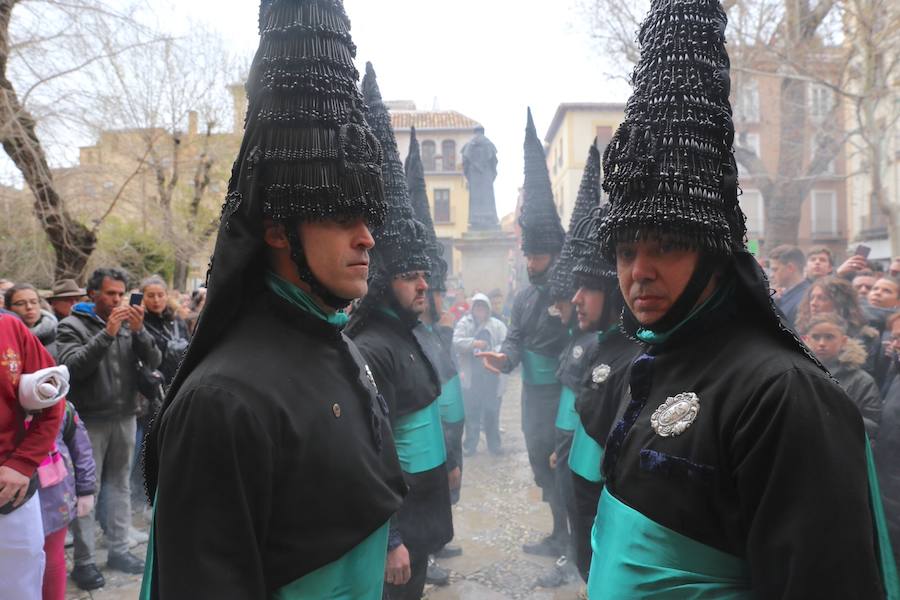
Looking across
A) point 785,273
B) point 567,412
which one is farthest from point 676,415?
point 785,273

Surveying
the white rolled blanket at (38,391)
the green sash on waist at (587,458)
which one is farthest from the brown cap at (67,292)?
the green sash on waist at (587,458)

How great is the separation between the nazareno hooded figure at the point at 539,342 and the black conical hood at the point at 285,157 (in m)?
4.38

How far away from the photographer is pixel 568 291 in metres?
5.10

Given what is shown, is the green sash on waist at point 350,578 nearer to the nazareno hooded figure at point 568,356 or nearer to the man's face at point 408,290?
the man's face at point 408,290

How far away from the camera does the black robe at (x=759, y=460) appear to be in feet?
4.54

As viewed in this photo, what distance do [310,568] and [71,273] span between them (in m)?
10.5

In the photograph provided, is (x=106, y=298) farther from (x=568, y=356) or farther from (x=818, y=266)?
(x=818, y=266)

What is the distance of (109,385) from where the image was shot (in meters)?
5.16

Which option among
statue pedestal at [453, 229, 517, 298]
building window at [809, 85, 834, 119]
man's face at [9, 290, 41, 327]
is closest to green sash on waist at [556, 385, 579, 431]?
man's face at [9, 290, 41, 327]

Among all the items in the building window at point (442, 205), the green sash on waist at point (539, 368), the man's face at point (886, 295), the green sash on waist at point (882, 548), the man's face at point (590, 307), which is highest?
the building window at point (442, 205)

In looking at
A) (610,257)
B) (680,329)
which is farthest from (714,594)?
(610,257)

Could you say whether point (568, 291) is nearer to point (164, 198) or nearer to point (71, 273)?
point (71, 273)

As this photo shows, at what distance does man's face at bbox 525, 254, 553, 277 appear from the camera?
641cm

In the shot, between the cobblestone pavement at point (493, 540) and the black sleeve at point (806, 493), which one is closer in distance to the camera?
the black sleeve at point (806, 493)
